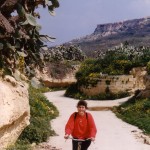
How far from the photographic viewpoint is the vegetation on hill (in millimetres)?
27742

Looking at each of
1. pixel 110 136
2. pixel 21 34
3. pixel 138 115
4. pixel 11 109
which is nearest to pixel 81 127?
pixel 11 109


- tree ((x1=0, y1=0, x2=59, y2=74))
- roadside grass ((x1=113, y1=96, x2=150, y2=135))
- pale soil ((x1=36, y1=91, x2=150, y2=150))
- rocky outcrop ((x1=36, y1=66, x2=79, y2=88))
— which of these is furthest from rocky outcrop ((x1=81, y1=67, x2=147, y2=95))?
tree ((x1=0, y1=0, x2=59, y2=74))

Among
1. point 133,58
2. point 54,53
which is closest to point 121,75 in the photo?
point 133,58

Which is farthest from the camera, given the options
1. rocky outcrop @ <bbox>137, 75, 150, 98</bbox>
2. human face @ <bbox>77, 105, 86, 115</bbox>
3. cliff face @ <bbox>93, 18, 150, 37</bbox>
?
cliff face @ <bbox>93, 18, 150, 37</bbox>

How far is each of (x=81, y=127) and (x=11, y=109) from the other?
134cm

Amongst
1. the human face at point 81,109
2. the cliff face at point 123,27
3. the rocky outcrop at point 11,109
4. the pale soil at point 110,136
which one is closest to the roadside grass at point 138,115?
the pale soil at point 110,136

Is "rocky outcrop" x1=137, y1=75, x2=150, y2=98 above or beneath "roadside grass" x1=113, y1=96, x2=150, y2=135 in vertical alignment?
above

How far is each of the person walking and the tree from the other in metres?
1.06

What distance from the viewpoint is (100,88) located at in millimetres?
26922

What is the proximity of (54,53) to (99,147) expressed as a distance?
106 ft

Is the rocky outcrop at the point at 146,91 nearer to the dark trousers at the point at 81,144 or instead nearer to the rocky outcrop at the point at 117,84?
the rocky outcrop at the point at 117,84

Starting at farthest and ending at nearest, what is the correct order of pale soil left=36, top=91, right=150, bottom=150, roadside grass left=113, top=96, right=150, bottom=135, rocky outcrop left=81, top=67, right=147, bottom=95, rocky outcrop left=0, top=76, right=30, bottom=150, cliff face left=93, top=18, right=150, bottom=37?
cliff face left=93, top=18, right=150, bottom=37, rocky outcrop left=81, top=67, right=147, bottom=95, roadside grass left=113, top=96, right=150, bottom=135, pale soil left=36, top=91, right=150, bottom=150, rocky outcrop left=0, top=76, right=30, bottom=150

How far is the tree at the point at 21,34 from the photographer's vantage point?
200 inches

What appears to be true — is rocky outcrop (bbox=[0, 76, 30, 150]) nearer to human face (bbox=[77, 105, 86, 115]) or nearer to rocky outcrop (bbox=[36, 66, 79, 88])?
human face (bbox=[77, 105, 86, 115])
